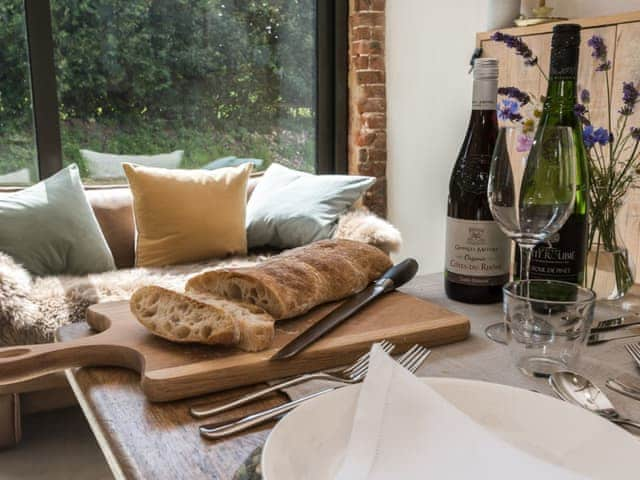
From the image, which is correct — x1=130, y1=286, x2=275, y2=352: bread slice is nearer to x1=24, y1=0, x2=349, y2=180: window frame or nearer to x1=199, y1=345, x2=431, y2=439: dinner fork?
x1=199, y1=345, x2=431, y2=439: dinner fork

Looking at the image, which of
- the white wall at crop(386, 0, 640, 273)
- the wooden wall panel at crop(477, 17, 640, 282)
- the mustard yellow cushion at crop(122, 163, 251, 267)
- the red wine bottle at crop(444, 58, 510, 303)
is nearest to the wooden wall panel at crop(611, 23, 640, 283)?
the wooden wall panel at crop(477, 17, 640, 282)

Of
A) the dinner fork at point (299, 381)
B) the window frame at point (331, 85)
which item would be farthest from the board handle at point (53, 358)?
the window frame at point (331, 85)

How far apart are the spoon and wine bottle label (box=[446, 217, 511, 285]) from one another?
325 mm

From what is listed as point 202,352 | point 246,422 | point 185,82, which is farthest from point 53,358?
point 185,82

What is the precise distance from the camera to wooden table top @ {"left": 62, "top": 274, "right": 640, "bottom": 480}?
53cm

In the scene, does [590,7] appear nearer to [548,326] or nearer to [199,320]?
[548,326]

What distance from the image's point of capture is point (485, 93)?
977 millimetres

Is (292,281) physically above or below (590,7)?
below

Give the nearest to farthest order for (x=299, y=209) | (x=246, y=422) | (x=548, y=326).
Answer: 1. (x=246, y=422)
2. (x=548, y=326)
3. (x=299, y=209)

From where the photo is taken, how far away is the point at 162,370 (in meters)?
0.67

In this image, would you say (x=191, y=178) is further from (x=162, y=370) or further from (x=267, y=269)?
(x=162, y=370)

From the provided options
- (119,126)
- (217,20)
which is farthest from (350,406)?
(217,20)

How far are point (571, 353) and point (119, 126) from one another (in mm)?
2760

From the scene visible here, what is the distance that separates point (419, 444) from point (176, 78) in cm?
302
